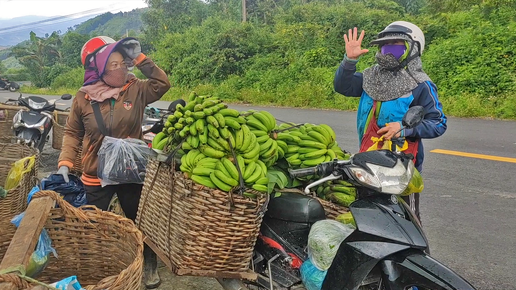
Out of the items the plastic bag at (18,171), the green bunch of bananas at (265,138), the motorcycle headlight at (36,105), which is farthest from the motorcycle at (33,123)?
the green bunch of bananas at (265,138)

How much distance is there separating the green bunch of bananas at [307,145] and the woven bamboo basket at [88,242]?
3.69ft

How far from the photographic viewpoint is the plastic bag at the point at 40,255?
6.00ft

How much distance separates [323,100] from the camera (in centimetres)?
1414

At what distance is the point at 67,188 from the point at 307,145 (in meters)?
1.96

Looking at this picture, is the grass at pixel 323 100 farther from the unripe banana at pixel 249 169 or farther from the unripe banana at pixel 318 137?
the unripe banana at pixel 249 169

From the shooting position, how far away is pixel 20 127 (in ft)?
19.3

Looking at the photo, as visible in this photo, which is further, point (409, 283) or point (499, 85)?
point (499, 85)

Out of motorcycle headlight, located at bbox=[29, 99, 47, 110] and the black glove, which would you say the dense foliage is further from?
the black glove

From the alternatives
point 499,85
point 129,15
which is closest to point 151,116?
point 499,85

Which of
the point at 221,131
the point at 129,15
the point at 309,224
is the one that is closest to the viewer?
the point at 221,131

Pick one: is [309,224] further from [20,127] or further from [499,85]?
[499,85]

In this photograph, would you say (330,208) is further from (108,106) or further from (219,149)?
(108,106)

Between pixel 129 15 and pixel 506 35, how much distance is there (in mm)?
89365

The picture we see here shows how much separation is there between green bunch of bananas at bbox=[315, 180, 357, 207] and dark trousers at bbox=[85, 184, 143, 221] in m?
1.44
